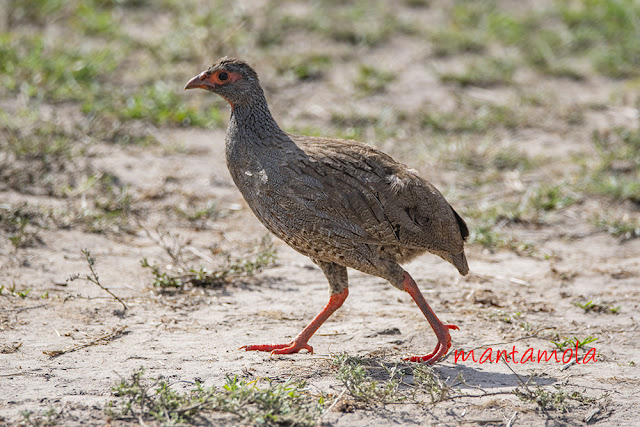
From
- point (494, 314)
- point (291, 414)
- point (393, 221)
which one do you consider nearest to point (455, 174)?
point (494, 314)

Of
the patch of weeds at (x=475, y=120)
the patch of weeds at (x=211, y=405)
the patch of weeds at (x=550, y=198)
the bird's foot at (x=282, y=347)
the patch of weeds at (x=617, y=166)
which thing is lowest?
the bird's foot at (x=282, y=347)

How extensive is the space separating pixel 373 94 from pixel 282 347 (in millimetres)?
5355

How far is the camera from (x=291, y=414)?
4078mm

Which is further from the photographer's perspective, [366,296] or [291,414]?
[366,296]

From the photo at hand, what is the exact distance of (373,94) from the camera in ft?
32.6

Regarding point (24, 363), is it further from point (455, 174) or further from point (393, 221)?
Result: point (455, 174)

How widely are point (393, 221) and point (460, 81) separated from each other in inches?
222

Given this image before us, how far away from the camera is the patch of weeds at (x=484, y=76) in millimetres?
10266

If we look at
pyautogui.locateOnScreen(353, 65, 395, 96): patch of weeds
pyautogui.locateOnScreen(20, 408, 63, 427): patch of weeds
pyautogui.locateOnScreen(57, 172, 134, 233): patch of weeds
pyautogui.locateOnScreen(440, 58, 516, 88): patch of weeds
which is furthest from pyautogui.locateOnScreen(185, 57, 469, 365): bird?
pyautogui.locateOnScreen(440, 58, 516, 88): patch of weeds

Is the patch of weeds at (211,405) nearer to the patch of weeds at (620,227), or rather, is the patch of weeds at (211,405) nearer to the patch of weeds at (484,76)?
the patch of weeds at (620,227)

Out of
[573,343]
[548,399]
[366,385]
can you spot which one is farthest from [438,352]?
[573,343]

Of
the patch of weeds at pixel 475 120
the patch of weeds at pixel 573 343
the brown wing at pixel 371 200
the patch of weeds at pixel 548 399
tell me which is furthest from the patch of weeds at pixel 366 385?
the patch of weeds at pixel 475 120

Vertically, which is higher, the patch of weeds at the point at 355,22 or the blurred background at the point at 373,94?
the patch of weeds at the point at 355,22

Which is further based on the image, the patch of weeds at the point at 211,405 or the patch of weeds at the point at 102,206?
the patch of weeds at the point at 102,206
